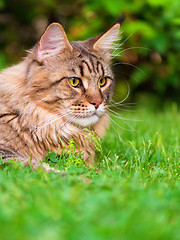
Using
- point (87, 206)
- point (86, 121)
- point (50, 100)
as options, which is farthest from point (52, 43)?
point (87, 206)

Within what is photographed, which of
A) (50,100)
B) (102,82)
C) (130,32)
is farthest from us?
(130,32)

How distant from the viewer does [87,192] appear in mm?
1781

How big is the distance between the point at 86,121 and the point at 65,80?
1.17 feet

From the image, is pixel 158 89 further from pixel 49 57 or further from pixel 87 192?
pixel 87 192

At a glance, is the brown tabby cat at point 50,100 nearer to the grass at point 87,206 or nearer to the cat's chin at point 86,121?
the cat's chin at point 86,121

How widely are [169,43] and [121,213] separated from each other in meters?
4.44

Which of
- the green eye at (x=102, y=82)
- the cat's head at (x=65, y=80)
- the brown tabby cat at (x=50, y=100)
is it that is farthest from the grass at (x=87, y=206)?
the green eye at (x=102, y=82)

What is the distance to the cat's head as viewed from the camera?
9.07ft

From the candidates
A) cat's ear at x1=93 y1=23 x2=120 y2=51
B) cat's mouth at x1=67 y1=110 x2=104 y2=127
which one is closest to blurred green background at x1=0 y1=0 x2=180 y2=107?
cat's ear at x1=93 y1=23 x2=120 y2=51

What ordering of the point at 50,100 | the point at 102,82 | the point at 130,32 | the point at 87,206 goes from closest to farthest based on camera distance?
the point at 87,206 → the point at 50,100 → the point at 102,82 → the point at 130,32

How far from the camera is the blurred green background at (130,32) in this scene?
5410 mm

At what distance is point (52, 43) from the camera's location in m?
2.80

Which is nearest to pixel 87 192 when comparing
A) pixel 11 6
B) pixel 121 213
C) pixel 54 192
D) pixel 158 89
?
pixel 54 192

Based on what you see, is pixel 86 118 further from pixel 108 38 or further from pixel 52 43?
pixel 108 38
